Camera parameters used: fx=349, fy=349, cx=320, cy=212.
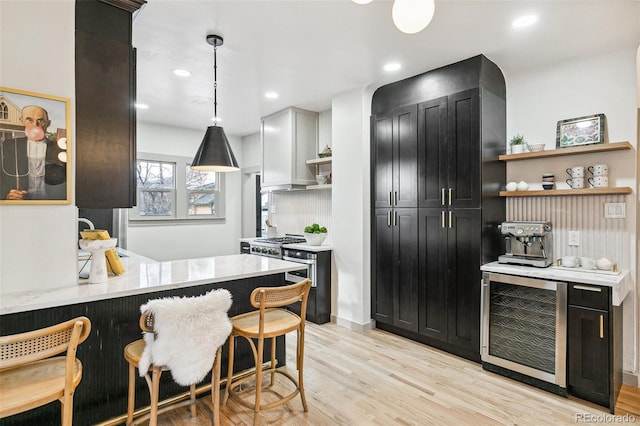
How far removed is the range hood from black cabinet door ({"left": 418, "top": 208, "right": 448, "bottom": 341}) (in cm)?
194

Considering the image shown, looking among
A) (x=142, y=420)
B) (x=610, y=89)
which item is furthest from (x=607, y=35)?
(x=142, y=420)

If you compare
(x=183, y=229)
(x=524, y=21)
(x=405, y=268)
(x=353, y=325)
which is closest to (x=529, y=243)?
(x=405, y=268)

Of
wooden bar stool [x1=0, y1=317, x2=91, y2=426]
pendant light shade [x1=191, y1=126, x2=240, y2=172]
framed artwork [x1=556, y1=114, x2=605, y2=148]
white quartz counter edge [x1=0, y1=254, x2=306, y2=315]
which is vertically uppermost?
framed artwork [x1=556, y1=114, x2=605, y2=148]

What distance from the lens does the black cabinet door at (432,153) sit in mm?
3332

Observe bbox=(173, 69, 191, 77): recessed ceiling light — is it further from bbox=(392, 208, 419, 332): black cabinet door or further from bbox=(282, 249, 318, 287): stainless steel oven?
bbox=(392, 208, 419, 332): black cabinet door

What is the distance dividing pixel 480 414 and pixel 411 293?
136 centimetres

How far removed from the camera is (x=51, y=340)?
1.45 metres

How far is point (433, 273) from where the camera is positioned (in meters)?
3.41

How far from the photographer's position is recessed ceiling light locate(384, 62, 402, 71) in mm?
3316

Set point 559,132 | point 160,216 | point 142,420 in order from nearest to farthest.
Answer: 1. point 142,420
2. point 559,132
3. point 160,216

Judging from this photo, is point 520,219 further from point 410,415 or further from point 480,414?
point 410,415

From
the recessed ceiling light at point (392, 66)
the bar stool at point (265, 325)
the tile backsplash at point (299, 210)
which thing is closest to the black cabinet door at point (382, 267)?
the tile backsplash at point (299, 210)

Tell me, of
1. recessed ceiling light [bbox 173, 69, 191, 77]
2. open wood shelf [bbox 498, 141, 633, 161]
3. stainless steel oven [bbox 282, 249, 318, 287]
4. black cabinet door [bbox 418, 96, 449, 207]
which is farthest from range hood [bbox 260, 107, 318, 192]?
open wood shelf [bbox 498, 141, 633, 161]

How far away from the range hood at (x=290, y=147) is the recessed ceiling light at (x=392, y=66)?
1.67m
